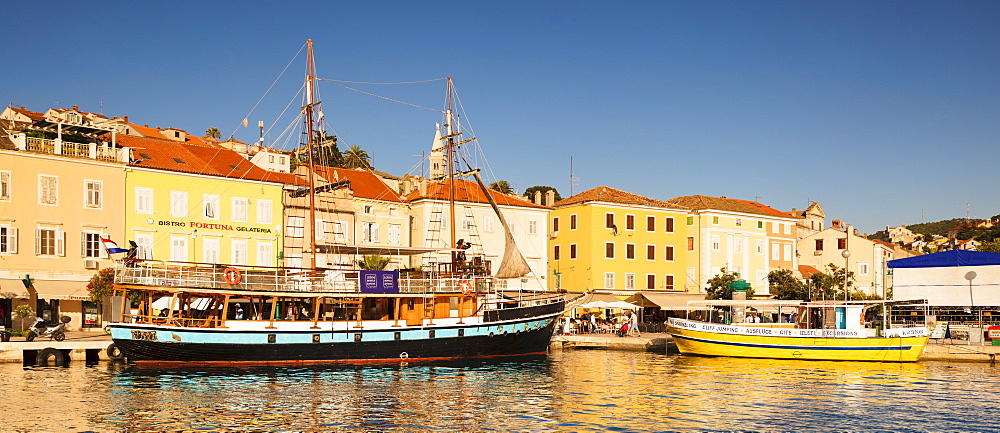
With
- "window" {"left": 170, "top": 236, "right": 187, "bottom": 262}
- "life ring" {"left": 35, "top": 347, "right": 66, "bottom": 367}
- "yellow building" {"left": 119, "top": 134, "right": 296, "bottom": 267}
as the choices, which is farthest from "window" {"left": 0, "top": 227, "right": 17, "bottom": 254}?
"life ring" {"left": 35, "top": 347, "right": 66, "bottom": 367}

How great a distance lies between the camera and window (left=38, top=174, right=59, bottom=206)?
1827 inches

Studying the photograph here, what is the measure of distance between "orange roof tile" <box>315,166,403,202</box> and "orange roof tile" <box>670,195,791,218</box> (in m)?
22.8

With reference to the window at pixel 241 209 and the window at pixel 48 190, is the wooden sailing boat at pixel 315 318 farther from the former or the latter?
the window at pixel 241 209

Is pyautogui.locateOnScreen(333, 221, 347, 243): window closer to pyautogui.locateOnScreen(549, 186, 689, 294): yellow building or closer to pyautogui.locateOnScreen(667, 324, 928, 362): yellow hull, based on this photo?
pyautogui.locateOnScreen(549, 186, 689, 294): yellow building

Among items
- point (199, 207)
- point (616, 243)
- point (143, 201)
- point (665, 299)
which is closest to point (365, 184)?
point (199, 207)

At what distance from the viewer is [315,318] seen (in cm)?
3866

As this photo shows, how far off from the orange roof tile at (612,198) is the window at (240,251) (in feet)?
79.2

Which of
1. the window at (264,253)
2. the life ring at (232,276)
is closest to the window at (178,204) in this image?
the window at (264,253)

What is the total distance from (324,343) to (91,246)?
16215 mm

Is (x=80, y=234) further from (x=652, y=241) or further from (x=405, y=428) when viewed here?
(x=652, y=241)

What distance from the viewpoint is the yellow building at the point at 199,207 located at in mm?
49344

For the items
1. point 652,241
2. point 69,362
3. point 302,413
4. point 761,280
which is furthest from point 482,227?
point 302,413

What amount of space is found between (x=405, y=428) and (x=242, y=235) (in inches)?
1249

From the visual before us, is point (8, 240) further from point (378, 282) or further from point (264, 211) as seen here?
point (378, 282)
